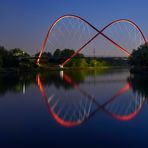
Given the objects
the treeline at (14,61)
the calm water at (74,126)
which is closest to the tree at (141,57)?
the treeline at (14,61)

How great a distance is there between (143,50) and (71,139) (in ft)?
131

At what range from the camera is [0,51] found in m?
61.6

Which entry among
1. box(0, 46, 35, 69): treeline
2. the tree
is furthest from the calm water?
box(0, 46, 35, 69): treeline

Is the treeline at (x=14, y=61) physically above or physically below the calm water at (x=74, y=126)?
above

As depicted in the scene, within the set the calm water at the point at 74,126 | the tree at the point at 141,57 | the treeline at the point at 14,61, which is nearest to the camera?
the calm water at the point at 74,126

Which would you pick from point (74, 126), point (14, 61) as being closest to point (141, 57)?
point (14, 61)

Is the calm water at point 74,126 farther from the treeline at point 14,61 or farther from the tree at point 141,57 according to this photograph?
the treeline at point 14,61

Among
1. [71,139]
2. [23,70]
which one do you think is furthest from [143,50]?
[71,139]

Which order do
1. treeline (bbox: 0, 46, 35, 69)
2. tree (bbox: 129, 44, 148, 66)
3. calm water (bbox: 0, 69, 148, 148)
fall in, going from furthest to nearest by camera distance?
treeline (bbox: 0, 46, 35, 69)
tree (bbox: 129, 44, 148, 66)
calm water (bbox: 0, 69, 148, 148)

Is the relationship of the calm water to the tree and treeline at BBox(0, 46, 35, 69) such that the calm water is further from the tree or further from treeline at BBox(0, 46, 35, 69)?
treeline at BBox(0, 46, 35, 69)

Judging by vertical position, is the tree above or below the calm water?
above

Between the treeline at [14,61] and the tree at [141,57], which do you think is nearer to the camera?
the tree at [141,57]

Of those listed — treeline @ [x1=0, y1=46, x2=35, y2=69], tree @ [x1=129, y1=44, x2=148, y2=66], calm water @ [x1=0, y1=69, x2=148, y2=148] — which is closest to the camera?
calm water @ [x1=0, y1=69, x2=148, y2=148]

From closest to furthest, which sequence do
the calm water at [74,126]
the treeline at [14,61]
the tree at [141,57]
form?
the calm water at [74,126], the tree at [141,57], the treeline at [14,61]
